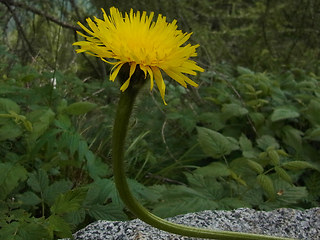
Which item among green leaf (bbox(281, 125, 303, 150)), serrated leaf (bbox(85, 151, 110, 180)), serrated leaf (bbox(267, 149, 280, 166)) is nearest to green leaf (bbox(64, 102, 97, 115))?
serrated leaf (bbox(85, 151, 110, 180))

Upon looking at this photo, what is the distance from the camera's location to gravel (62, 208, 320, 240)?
1586mm

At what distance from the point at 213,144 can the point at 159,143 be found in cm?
91

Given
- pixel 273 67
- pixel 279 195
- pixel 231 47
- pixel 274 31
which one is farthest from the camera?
pixel 231 47

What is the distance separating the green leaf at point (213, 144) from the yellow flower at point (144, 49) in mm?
1182

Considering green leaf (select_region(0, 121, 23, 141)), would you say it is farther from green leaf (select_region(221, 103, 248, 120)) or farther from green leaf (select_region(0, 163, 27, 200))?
green leaf (select_region(221, 103, 248, 120))

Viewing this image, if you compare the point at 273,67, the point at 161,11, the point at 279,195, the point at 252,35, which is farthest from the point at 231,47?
the point at 279,195

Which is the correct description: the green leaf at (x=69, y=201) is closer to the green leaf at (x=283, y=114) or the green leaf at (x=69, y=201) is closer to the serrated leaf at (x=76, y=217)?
the serrated leaf at (x=76, y=217)

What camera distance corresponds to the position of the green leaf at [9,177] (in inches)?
→ 67.8

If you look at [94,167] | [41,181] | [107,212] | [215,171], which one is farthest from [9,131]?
[215,171]

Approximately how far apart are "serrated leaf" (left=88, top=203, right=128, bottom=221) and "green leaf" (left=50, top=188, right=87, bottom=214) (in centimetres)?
26

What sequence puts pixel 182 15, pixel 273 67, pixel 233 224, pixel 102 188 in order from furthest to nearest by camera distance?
1. pixel 273 67
2. pixel 182 15
3. pixel 102 188
4. pixel 233 224

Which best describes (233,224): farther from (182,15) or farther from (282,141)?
(182,15)

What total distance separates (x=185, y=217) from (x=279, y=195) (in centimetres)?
54

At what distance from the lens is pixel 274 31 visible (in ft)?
16.2
